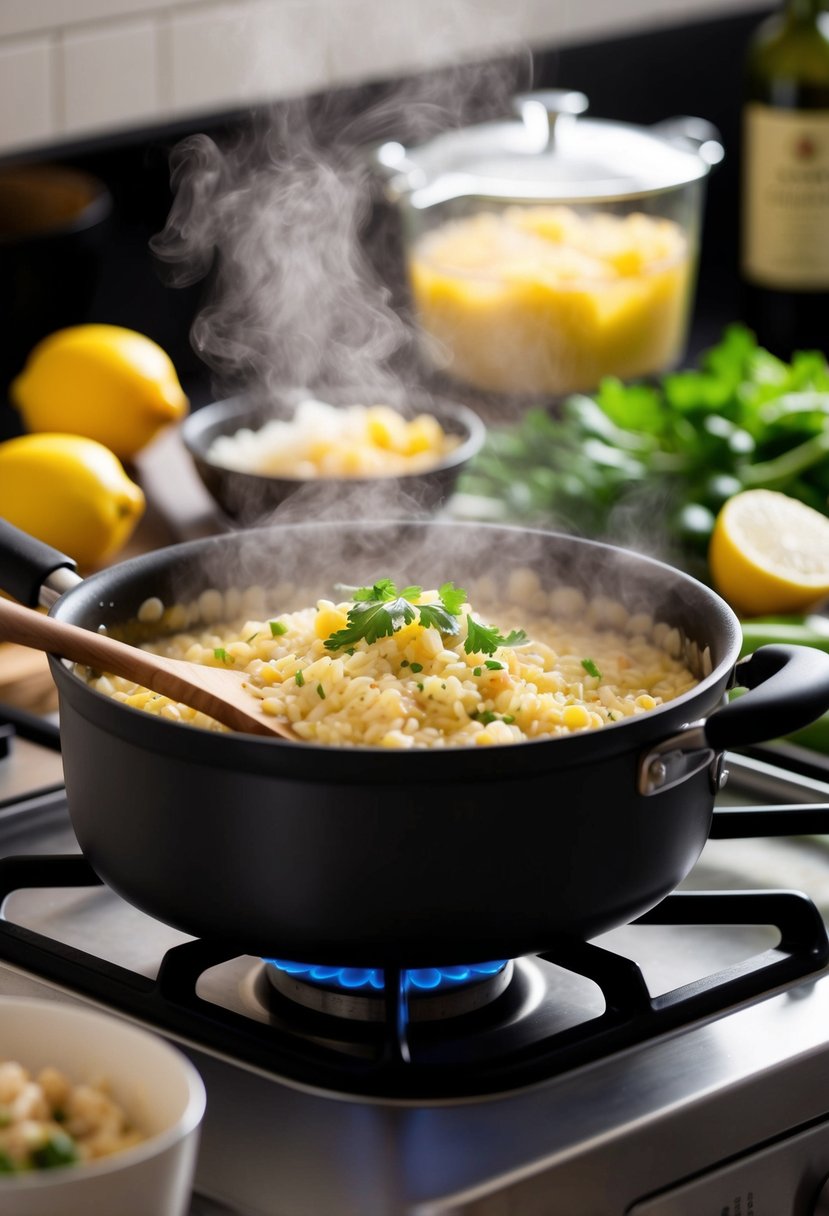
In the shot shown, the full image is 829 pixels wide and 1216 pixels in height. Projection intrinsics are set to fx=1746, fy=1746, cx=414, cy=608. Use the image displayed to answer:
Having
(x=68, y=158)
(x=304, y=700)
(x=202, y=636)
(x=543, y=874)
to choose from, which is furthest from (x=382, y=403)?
(x=543, y=874)

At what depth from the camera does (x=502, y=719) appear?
869mm

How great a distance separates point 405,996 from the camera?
2.90 ft

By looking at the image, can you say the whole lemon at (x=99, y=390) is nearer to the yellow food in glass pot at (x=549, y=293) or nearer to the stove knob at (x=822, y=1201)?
the yellow food in glass pot at (x=549, y=293)

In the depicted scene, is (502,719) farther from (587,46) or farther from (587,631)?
(587,46)

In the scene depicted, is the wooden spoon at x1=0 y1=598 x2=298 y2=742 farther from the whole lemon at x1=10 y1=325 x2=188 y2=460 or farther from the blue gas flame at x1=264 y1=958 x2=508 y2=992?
the whole lemon at x1=10 y1=325 x2=188 y2=460

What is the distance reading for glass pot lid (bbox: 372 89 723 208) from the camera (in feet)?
5.83

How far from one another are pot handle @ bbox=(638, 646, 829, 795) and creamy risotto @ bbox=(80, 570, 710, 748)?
66mm

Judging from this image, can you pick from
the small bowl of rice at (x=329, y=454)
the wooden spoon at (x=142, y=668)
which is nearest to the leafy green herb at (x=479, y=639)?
the wooden spoon at (x=142, y=668)

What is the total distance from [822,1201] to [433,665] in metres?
0.34

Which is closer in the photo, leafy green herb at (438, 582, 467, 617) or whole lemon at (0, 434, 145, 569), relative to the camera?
leafy green herb at (438, 582, 467, 617)

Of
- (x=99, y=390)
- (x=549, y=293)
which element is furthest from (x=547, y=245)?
(x=99, y=390)

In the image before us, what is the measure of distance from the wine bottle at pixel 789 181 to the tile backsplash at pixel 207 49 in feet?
1.16

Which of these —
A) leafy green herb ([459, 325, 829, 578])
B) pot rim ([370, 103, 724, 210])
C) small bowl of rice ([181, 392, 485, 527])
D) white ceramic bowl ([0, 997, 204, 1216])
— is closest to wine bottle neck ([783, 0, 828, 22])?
pot rim ([370, 103, 724, 210])

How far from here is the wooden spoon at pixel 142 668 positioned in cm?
88
